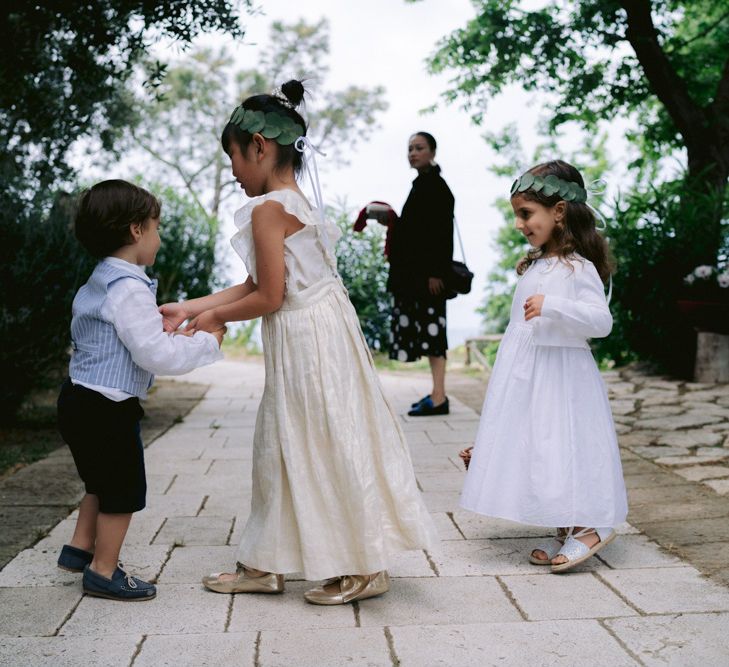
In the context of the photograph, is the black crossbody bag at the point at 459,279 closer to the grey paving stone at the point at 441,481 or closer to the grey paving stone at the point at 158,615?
the grey paving stone at the point at 441,481

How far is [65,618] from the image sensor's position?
271 centimetres

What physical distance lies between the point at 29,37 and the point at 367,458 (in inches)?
163

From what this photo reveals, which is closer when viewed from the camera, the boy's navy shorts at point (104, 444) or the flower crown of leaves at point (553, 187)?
the boy's navy shorts at point (104, 444)

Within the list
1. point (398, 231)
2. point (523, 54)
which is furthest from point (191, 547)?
point (523, 54)

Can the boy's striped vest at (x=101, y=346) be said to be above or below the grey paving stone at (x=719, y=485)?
above

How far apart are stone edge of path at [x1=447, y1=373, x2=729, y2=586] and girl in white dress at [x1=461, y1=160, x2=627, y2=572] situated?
35 centimetres

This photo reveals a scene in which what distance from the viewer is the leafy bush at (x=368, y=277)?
12.4 metres

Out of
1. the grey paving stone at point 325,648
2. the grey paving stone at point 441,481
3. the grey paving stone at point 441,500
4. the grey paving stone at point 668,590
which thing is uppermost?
the grey paving stone at point 668,590

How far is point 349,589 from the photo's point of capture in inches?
111

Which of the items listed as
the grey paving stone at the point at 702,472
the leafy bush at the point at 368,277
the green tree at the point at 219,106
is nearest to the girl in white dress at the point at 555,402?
the grey paving stone at the point at 702,472

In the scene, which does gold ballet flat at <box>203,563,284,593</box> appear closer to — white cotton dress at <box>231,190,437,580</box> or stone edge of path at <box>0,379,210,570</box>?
white cotton dress at <box>231,190,437,580</box>

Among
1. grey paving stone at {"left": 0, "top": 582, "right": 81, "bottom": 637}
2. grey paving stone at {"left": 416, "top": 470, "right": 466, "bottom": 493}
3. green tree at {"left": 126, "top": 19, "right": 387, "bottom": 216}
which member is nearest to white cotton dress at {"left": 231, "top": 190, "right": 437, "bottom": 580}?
grey paving stone at {"left": 0, "top": 582, "right": 81, "bottom": 637}

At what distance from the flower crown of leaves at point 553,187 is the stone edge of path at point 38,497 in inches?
92.5

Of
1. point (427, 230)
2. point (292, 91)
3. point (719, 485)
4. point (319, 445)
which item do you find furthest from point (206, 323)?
point (427, 230)
